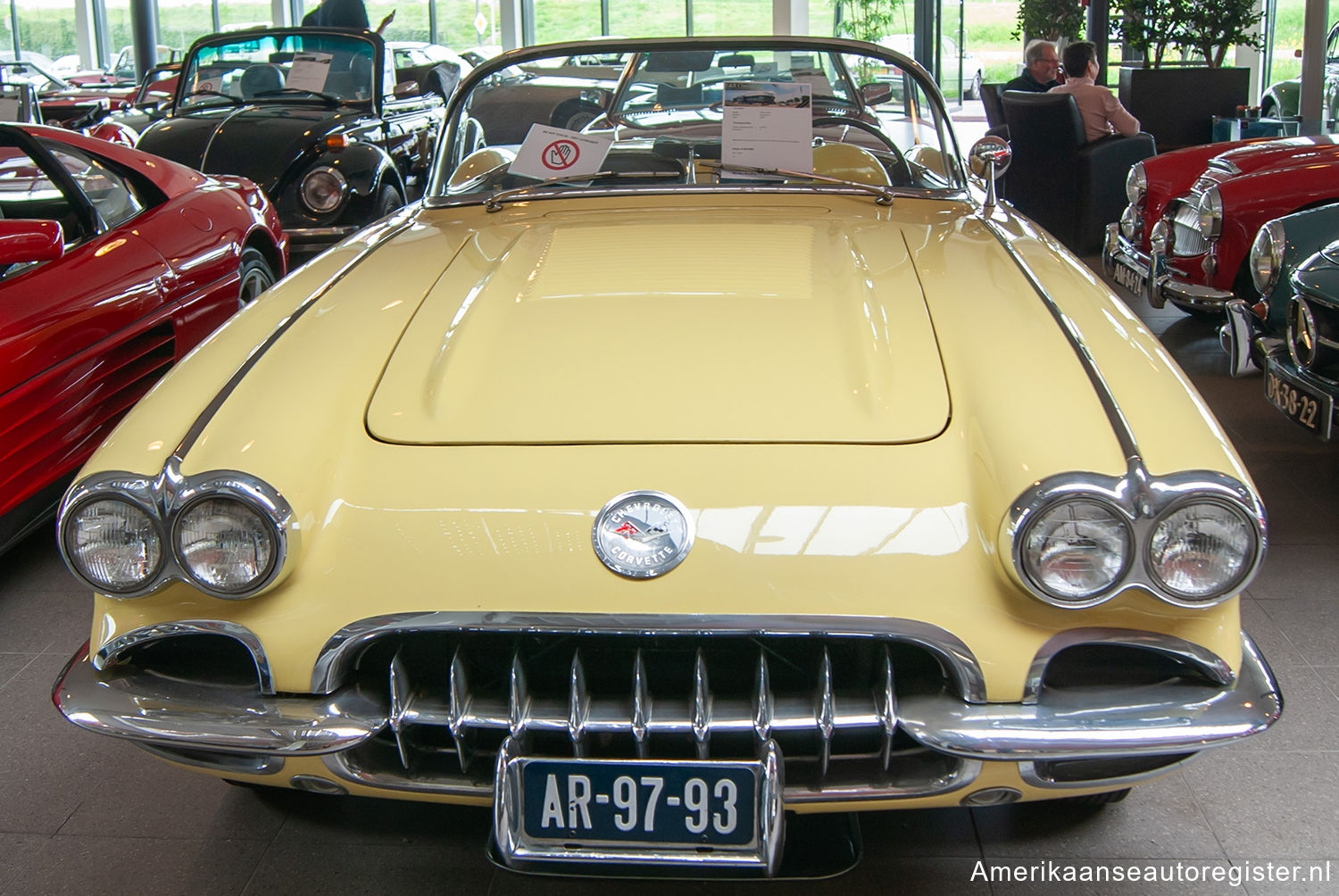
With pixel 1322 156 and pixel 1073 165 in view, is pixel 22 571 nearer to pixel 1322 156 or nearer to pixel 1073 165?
pixel 1322 156

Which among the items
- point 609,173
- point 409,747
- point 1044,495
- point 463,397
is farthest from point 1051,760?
point 609,173

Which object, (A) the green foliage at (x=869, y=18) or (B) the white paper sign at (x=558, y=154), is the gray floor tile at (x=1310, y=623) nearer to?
(B) the white paper sign at (x=558, y=154)

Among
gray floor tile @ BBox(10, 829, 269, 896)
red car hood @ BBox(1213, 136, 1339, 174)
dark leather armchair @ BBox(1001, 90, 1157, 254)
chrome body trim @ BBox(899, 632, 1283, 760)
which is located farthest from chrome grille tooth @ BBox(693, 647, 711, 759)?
dark leather armchair @ BBox(1001, 90, 1157, 254)

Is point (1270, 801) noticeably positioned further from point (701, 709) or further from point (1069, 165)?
point (1069, 165)

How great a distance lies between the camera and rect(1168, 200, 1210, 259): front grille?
14.3 feet

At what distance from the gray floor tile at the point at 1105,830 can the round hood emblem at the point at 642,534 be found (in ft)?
A: 2.67

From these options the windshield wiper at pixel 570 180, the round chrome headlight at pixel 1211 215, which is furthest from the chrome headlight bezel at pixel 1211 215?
the windshield wiper at pixel 570 180

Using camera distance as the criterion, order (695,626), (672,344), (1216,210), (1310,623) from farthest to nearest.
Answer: (1216,210)
(1310,623)
(672,344)
(695,626)

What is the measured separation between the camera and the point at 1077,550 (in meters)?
1.44

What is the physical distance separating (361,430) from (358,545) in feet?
0.71

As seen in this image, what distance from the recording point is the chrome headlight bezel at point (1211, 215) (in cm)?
425

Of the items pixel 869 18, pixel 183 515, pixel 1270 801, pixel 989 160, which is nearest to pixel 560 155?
pixel 989 160

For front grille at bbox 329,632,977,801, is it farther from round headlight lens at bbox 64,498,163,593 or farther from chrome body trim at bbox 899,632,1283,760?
round headlight lens at bbox 64,498,163,593

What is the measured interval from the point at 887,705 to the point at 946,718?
0.24ft
